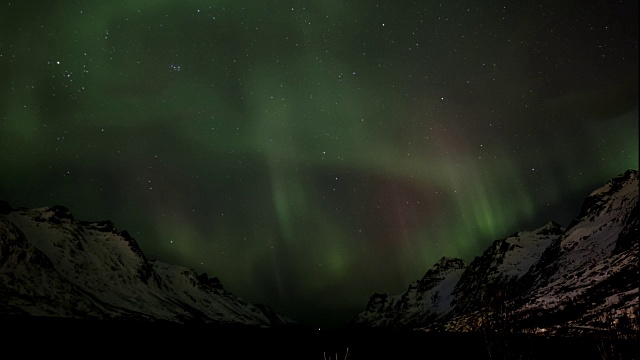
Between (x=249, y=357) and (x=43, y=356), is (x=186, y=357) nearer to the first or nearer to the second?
(x=249, y=357)

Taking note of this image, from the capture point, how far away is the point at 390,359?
13075 cm

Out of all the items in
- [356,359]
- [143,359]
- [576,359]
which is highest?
[143,359]

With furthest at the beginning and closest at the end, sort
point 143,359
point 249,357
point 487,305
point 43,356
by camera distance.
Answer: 1. point 249,357
2. point 143,359
3. point 43,356
4. point 487,305

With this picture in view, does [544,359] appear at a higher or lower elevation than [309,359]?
lower

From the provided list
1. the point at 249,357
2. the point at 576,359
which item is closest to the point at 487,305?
the point at 249,357

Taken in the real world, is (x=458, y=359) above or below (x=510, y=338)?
below

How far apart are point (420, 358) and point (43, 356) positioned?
330 ft

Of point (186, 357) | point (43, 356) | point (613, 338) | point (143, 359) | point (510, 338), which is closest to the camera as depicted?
point (613, 338)

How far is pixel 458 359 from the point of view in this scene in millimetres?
127688

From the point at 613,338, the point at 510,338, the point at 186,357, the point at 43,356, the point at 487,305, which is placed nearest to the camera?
the point at 613,338

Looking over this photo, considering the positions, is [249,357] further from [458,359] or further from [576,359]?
[576,359]

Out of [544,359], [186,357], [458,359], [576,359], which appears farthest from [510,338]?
[576,359]

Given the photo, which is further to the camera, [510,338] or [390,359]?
[390,359]

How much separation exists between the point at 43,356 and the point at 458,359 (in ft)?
351
